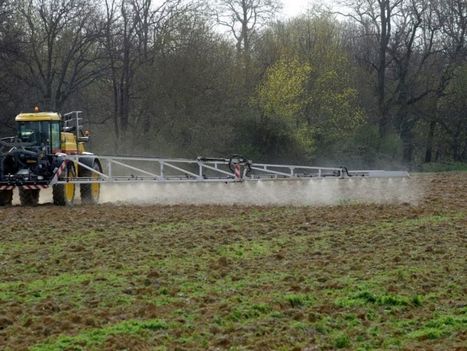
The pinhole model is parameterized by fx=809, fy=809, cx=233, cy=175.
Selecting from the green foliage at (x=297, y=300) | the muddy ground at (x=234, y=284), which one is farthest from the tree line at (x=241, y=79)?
the green foliage at (x=297, y=300)

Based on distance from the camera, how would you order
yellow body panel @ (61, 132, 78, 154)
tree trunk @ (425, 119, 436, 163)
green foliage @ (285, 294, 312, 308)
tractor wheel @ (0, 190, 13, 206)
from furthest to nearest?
1. tree trunk @ (425, 119, 436, 163)
2. yellow body panel @ (61, 132, 78, 154)
3. tractor wheel @ (0, 190, 13, 206)
4. green foliage @ (285, 294, 312, 308)

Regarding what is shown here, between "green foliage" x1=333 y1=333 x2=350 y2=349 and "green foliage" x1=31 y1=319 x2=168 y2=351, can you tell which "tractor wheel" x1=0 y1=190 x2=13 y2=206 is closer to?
"green foliage" x1=31 y1=319 x2=168 y2=351

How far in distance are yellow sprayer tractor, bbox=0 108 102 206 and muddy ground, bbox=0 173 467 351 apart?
335 cm

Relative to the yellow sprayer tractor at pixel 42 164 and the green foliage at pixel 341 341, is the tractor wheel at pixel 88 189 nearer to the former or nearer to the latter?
the yellow sprayer tractor at pixel 42 164

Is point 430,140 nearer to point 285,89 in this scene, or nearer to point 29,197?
point 285,89

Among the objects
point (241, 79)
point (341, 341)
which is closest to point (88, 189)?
→ point (341, 341)

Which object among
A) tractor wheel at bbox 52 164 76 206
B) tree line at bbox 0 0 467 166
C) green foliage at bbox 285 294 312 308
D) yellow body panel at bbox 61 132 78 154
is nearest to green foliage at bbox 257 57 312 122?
tree line at bbox 0 0 467 166

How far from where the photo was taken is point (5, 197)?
72.2 feet

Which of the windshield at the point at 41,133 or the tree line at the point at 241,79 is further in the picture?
the tree line at the point at 241,79

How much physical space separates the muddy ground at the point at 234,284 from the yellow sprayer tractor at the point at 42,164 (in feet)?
11.0

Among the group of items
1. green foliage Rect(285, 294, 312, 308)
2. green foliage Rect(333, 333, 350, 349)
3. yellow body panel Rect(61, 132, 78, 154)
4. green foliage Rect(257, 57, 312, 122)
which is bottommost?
green foliage Rect(333, 333, 350, 349)

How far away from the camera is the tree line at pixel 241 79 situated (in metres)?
40.1

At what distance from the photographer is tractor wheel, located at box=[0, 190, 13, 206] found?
2189 cm

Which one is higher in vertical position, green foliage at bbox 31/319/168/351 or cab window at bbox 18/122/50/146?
cab window at bbox 18/122/50/146
